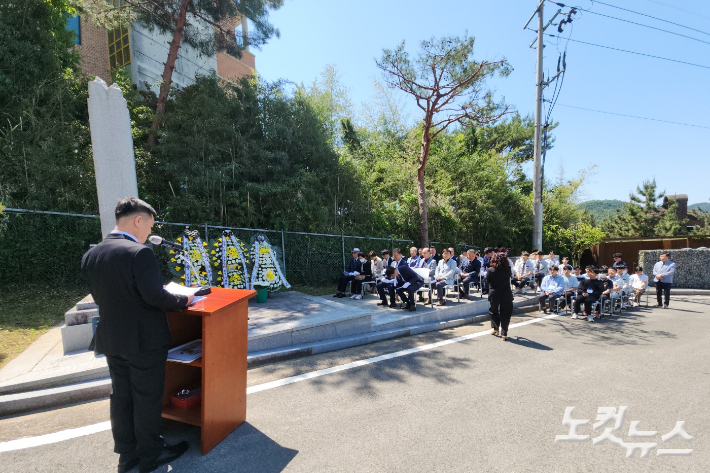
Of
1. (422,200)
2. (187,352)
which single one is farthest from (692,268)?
(187,352)

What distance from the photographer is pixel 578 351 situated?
626cm

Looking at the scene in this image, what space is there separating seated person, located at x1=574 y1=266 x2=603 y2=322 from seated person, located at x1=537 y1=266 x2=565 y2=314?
1.38 ft

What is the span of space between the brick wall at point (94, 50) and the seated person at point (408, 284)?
17.7 m

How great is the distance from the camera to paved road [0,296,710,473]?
2953 millimetres

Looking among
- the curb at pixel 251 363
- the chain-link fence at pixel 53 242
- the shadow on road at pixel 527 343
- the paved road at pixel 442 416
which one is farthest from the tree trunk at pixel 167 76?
the shadow on road at pixel 527 343

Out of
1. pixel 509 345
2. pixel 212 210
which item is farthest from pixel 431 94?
pixel 509 345

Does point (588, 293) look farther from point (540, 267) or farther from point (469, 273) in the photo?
point (540, 267)

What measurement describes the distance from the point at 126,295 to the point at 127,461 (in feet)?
4.30

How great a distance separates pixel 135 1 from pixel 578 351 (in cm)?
1586

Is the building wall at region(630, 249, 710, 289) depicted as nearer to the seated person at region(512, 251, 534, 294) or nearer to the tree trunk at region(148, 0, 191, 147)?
the seated person at region(512, 251, 534, 294)

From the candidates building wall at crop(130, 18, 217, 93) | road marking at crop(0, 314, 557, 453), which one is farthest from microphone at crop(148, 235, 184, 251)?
building wall at crop(130, 18, 217, 93)

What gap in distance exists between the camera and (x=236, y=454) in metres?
3.03

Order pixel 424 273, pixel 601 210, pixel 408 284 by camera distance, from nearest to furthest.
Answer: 1. pixel 408 284
2. pixel 424 273
3. pixel 601 210

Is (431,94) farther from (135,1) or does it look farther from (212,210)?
(135,1)
